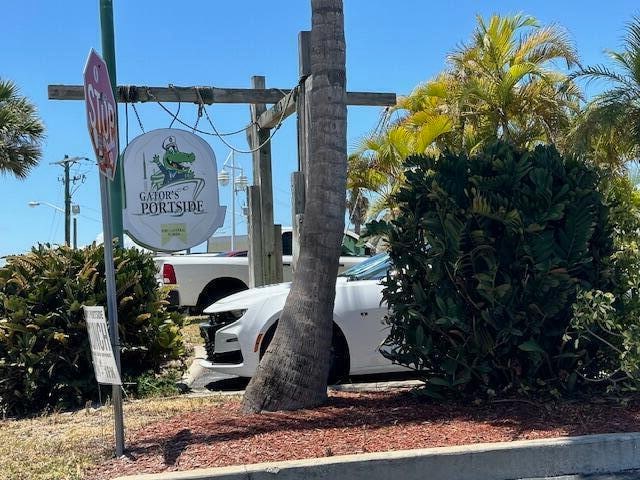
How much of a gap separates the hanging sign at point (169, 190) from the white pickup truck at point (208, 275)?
3.52 m

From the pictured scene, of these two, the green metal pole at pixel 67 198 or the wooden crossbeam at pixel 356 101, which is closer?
the wooden crossbeam at pixel 356 101

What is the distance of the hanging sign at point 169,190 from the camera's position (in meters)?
9.86

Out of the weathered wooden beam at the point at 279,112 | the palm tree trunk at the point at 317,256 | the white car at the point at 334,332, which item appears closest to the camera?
the palm tree trunk at the point at 317,256

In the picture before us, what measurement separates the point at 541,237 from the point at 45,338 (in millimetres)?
4744

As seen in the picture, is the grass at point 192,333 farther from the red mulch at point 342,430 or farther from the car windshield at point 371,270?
the red mulch at point 342,430

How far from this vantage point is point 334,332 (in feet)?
24.1

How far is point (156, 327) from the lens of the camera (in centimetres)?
761

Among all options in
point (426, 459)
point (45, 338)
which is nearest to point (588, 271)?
point (426, 459)

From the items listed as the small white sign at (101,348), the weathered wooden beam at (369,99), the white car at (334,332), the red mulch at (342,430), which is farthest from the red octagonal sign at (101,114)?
the weathered wooden beam at (369,99)

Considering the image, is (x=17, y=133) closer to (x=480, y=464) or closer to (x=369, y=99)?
(x=369, y=99)

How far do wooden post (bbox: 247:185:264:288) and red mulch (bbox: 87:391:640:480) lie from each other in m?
5.00

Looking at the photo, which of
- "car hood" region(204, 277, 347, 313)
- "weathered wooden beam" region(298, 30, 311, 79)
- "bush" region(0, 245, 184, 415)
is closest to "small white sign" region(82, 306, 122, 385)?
"bush" region(0, 245, 184, 415)

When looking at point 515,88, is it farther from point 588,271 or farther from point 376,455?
point 376,455

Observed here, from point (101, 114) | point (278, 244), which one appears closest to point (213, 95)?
point (278, 244)
